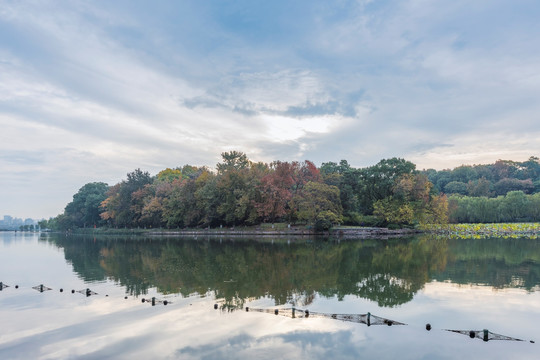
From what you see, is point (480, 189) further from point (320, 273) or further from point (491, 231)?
point (320, 273)

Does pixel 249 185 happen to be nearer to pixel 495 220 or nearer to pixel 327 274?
pixel 327 274

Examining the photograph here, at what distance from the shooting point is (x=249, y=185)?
176 feet

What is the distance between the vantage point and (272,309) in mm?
12328

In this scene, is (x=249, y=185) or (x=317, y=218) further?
(x=249, y=185)

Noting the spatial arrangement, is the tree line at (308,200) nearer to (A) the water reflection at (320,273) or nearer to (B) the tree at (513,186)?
(A) the water reflection at (320,273)

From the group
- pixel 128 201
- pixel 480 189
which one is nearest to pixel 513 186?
pixel 480 189

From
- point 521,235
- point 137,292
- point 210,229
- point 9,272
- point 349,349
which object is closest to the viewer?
point 349,349

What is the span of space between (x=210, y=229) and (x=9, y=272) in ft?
120

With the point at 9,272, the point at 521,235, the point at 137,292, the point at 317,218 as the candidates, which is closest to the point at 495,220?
the point at 521,235

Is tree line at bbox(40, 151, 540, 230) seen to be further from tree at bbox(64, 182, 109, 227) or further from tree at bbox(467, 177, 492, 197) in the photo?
tree at bbox(467, 177, 492, 197)

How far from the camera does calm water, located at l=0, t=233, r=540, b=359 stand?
355 inches

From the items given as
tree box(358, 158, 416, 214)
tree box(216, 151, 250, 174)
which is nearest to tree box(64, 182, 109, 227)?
tree box(216, 151, 250, 174)

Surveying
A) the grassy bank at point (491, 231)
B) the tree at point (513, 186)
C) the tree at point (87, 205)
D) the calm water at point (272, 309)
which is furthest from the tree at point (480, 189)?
the tree at point (87, 205)

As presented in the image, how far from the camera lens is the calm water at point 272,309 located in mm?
9016
